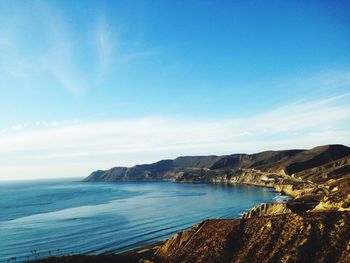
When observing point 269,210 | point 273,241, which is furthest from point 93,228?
point 273,241

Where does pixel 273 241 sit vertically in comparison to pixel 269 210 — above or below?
above

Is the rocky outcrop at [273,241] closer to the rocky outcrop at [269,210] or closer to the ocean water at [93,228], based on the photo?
the rocky outcrop at [269,210]

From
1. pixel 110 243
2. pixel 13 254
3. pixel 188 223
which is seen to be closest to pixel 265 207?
pixel 188 223

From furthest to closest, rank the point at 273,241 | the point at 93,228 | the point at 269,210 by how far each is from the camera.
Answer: the point at 93,228, the point at 269,210, the point at 273,241

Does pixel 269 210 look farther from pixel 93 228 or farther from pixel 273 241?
pixel 93 228

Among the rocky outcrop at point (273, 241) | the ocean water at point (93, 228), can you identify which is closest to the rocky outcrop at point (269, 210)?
the ocean water at point (93, 228)

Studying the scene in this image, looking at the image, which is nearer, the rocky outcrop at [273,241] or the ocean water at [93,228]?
the rocky outcrop at [273,241]

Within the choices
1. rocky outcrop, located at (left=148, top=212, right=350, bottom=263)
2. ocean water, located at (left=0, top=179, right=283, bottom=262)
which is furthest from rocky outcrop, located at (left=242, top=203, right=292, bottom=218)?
rocky outcrop, located at (left=148, top=212, right=350, bottom=263)

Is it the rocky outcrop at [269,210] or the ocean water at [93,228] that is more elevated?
the rocky outcrop at [269,210]

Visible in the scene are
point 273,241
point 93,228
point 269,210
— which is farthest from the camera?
point 93,228

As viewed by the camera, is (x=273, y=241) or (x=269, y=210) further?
(x=269, y=210)

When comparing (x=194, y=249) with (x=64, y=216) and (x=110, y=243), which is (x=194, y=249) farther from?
(x=64, y=216)
